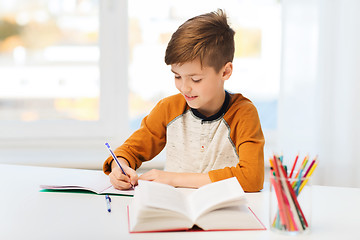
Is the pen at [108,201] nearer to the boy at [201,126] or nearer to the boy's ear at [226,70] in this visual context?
the boy at [201,126]

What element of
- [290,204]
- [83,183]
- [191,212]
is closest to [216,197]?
[191,212]

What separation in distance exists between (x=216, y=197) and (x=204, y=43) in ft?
1.96

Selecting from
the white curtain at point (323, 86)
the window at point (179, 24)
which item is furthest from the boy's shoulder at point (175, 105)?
the window at point (179, 24)

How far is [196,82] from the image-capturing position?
5.08 feet

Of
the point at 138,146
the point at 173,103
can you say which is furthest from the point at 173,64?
the point at 138,146

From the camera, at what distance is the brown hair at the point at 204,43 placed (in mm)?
1534

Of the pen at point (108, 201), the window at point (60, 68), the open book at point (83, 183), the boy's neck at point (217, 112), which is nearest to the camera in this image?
the pen at point (108, 201)

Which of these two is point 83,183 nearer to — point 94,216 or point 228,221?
point 94,216

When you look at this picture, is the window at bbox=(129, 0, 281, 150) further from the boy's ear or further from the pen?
the pen

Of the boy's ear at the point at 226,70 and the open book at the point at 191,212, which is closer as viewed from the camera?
the open book at the point at 191,212

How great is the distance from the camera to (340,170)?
8.18 feet

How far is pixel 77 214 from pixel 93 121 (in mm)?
1607

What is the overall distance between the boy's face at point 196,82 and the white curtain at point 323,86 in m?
1.00
